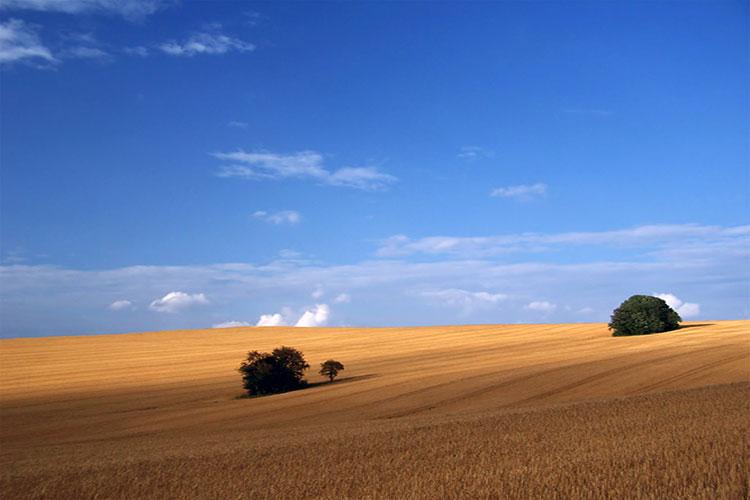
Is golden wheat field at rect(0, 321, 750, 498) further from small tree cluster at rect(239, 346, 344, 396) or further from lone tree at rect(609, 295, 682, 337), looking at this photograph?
lone tree at rect(609, 295, 682, 337)

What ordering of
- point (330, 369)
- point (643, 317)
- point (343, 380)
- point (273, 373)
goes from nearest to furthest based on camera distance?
point (273, 373) < point (343, 380) < point (330, 369) < point (643, 317)

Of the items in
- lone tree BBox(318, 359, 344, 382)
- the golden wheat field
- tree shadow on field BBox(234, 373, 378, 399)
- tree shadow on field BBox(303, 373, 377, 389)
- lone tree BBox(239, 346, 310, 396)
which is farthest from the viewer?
lone tree BBox(318, 359, 344, 382)

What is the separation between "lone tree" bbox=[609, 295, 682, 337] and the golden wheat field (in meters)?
2.89

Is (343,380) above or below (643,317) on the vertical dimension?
below

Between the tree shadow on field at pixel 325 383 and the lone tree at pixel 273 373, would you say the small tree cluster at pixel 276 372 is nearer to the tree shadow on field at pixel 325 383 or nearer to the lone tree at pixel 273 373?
the lone tree at pixel 273 373

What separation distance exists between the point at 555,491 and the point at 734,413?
1036cm

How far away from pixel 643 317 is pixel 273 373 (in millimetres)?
38922

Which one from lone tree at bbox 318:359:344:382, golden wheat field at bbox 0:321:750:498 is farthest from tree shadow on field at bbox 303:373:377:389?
lone tree at bbox 318:359:344:382

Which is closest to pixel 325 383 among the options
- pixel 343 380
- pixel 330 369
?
pixel 330 369

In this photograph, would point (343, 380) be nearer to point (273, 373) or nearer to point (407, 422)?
point (273, 373)

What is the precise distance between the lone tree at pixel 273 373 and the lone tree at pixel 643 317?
3493 cm

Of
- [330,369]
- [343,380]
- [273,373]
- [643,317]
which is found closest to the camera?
[273,373]

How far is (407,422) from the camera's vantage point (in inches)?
910

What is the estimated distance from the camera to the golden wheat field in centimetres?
1196
